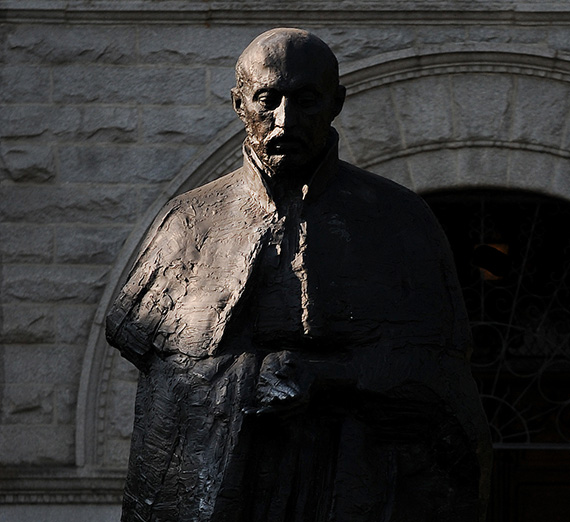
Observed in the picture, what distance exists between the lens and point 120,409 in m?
8.70

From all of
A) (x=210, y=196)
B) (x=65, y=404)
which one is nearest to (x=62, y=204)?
(x=65, y=404)

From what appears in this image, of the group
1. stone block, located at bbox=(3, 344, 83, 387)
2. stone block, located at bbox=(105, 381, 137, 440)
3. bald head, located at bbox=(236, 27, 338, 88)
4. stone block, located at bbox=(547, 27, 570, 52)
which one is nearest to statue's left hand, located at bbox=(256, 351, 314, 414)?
bald head, located at bbox=(236, 27, 338, 88)

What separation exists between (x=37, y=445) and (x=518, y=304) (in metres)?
2.64

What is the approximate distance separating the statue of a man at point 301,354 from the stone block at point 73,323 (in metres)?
4.62

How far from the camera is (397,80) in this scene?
890 centimetres

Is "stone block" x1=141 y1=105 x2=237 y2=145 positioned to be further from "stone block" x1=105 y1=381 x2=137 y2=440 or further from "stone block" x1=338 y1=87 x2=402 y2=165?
"stone block" x1=105 y1=381 x2=137 y2=440

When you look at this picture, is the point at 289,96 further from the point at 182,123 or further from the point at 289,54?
the point at 182,123

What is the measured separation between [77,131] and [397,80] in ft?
5.37

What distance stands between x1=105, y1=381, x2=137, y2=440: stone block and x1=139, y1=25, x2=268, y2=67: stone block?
1.65 metres

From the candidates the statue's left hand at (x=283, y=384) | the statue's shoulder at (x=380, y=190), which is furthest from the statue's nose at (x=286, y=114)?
the statue's left hand at (x=283, y=384)

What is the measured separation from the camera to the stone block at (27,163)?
8.85m

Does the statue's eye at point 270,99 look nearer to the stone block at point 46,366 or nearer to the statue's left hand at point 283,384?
the statue's left hand at point 283,384

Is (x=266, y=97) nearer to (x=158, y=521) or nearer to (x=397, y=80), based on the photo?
(x=158, y=521)

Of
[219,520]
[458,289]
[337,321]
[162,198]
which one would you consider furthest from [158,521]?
[162,198]
